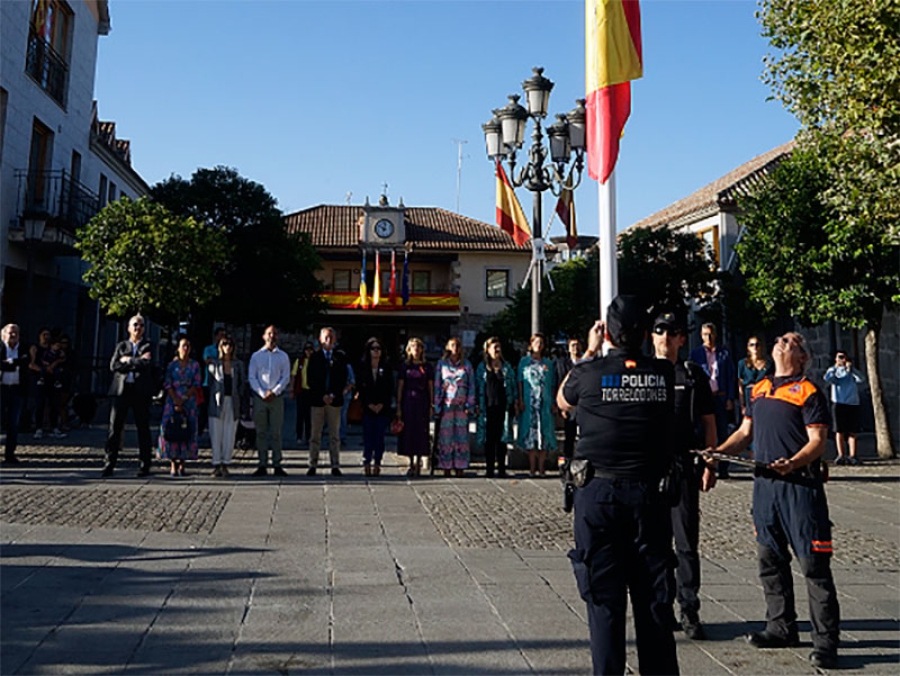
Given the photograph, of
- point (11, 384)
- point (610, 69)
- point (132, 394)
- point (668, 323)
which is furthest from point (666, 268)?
point (668, 323)

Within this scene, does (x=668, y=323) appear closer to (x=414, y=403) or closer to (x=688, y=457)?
(x=688, y=457)

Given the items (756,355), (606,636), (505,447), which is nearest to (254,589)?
(606,636)

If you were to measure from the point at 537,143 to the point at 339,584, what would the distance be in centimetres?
933

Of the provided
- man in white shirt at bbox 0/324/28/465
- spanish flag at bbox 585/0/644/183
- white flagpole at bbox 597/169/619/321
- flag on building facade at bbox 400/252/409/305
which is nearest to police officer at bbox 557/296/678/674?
white flagpole at bbox 597/169/619/321

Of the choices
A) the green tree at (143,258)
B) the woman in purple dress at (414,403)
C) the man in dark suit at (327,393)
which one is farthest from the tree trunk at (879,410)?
the green tree at (143,258)

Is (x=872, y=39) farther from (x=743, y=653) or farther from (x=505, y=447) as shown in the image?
(x=743, y=653)

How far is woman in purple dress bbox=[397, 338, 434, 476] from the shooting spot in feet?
36.6

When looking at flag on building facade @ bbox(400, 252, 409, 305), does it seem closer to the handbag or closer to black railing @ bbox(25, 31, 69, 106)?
black railing @ bbox(25, 31, 69, 106)

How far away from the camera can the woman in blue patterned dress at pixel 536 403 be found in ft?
37.3

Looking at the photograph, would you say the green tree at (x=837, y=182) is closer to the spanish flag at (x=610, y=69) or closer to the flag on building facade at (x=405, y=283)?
the spanish flag at (x=610, y=69)

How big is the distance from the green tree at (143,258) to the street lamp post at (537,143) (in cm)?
824

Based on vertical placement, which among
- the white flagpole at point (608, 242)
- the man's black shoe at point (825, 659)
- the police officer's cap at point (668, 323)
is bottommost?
the man's black shoe at point (825, 659)

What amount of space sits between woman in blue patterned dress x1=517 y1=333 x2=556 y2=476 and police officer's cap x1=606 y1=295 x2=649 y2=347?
7.54 meters

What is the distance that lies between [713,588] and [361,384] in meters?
6.06
